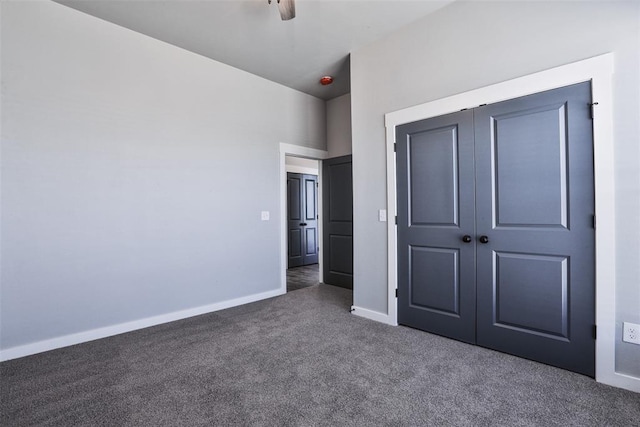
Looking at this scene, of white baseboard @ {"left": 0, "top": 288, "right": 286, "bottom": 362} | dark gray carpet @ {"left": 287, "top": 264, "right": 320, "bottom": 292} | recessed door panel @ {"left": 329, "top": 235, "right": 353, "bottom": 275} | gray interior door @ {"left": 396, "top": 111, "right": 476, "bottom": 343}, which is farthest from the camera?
dark gray carpet @ {"left": 287, "top": 264, "right": 320, "bottom": 292}

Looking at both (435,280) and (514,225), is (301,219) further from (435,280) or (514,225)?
(514,225)

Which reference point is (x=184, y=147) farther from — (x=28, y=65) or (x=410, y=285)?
(x=410, y=285)

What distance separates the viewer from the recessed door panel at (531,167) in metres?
2.11

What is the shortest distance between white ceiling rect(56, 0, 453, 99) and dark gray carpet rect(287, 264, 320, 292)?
3166 millimetres

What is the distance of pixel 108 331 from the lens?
9.21 feet

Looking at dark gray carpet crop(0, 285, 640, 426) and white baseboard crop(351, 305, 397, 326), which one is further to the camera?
white baseboard crop(351, 305, 397, 326)

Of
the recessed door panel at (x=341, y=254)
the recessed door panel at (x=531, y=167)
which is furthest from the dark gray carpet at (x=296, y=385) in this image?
the recessed door panel at (x=341, y=254)

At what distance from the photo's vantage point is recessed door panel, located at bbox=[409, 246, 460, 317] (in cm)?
265

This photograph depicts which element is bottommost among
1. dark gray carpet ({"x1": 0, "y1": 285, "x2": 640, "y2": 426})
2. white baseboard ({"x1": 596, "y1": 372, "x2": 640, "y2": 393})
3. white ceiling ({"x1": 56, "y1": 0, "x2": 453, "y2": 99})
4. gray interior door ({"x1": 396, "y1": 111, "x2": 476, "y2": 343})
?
dark gray carpet ({"x1": 0, "y1": 285, "x2": 640, "y2": 426})

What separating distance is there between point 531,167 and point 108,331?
385 cm

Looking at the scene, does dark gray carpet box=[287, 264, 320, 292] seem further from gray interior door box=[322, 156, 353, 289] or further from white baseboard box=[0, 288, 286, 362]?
white baseboard box=[0, 288, 286, 362]

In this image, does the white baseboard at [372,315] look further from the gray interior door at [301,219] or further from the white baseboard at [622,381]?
the gray interior door at [301,219]

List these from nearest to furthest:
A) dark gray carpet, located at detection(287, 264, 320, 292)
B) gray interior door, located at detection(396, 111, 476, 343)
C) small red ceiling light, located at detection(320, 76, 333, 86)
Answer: gray interior door, located at detection(396, 111, 476, 343) → small red ceiling light, located at detection(320, 76, 333, 86) → dark gray carpet, located at detection(287, 264, 320, 292)

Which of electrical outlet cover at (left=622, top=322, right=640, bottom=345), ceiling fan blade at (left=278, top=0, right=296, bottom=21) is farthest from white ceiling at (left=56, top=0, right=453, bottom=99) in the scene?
electrical outlet cover at (left=622, top=322, right=640, bottom=345)
